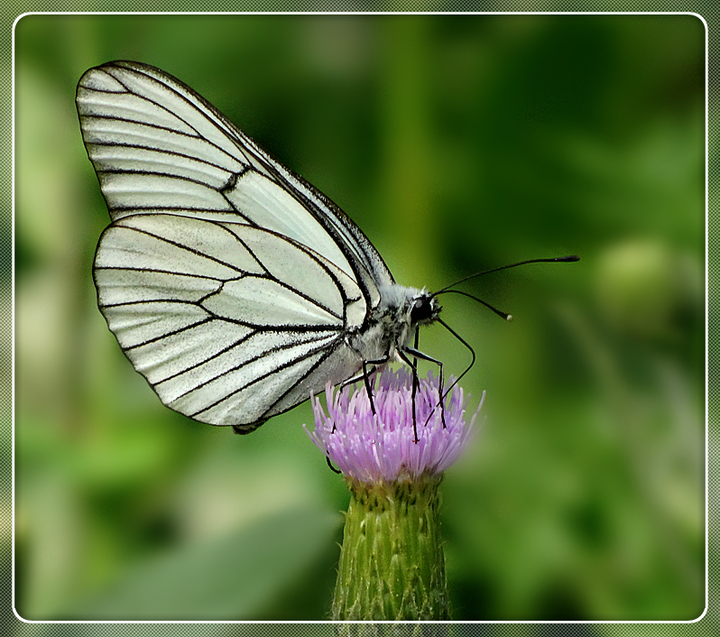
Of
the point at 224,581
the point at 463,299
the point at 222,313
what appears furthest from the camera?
the point at 463,299

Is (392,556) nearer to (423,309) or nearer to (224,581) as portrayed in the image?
(224,581)

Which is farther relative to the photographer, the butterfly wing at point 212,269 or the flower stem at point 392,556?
the butterfly wing at point 212,269

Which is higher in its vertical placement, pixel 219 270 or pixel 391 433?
pixel 219 270

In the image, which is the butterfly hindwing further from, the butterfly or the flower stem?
the flower stem

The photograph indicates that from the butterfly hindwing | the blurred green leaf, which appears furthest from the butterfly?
the blurred green leaf

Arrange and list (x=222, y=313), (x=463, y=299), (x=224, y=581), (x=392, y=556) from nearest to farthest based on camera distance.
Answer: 1. (x=392, y=556)
2. (x=224, y=581)
3. (x=222, y=313)
4. (x=463, y=299)

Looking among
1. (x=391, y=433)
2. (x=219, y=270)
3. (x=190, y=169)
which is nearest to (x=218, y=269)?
(x=219, y=270)

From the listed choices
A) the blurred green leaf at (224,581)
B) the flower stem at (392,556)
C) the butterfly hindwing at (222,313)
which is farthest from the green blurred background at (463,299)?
the butterfly hindwing at (222,313)

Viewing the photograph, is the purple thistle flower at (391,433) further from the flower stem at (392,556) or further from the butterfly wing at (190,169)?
the butterfly wing at (190,169)
